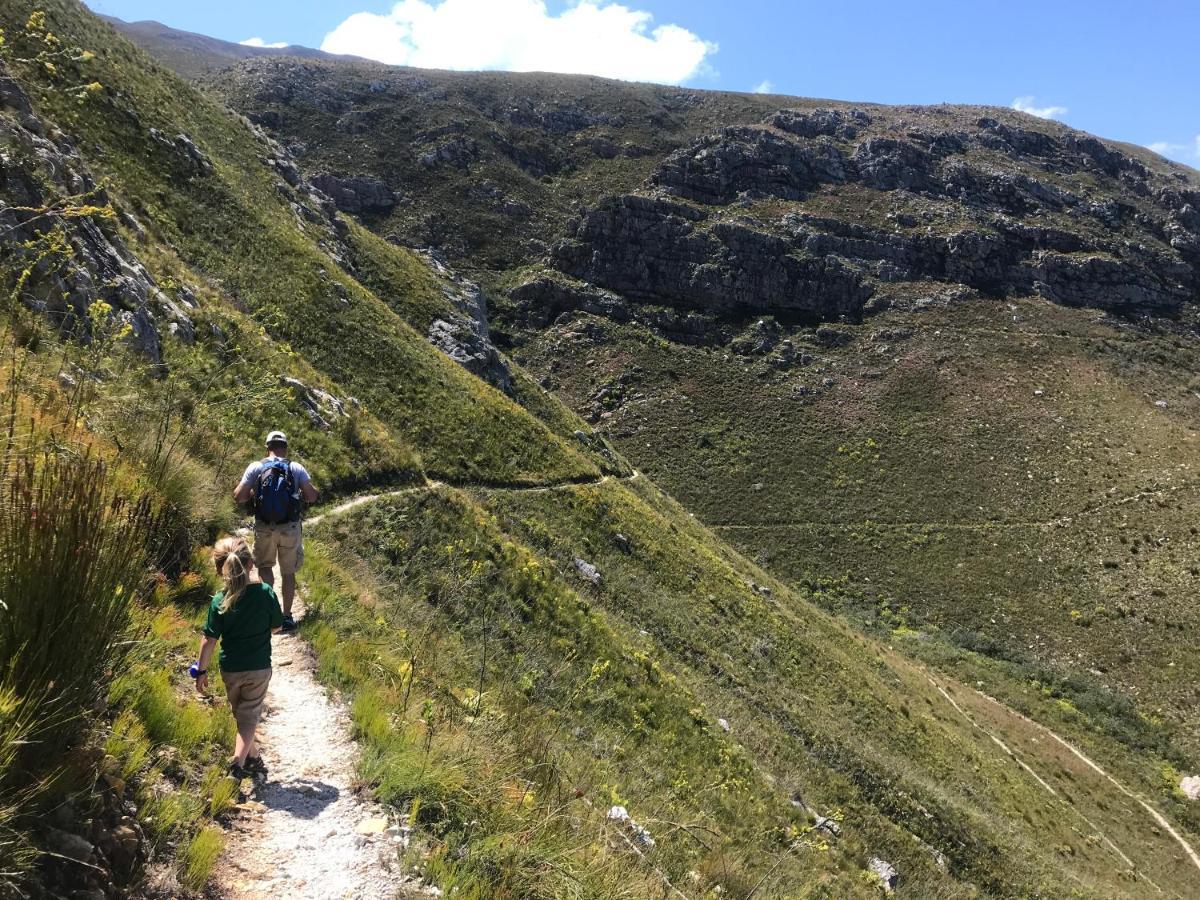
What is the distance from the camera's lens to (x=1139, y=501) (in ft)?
172

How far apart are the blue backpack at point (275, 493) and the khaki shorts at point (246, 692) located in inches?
127

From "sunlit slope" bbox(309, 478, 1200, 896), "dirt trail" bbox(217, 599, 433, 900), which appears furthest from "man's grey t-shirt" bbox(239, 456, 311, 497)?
"dirt trail" bbox(217, 599, 433, 900)

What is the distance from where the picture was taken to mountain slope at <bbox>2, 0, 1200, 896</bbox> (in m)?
6.19

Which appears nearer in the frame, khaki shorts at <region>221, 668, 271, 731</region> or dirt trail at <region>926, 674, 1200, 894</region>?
khaki shorts at <region>221, 668, 271, 731</region>

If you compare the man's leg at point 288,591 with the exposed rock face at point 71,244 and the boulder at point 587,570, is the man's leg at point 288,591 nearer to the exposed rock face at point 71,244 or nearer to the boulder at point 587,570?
the exposed rock face at point 71,244

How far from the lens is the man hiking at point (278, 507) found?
26.0 feet

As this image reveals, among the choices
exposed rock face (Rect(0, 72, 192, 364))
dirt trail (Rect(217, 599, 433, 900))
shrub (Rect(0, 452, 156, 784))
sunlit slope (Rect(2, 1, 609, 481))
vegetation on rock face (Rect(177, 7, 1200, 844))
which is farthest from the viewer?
vegetation on rock face (Rect(177, 7, 1200, 844))

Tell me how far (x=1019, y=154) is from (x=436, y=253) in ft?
363

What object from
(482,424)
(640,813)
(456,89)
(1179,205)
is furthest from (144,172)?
(1179,205)

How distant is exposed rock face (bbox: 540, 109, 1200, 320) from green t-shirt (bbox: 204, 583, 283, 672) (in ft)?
260

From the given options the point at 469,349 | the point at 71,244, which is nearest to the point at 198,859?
the point at 71,244

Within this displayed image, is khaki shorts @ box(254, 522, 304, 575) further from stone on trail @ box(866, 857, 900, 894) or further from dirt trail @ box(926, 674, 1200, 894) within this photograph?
dirt trail @ box(926, 674, 1200, 894)

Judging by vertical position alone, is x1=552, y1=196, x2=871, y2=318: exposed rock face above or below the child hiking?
above

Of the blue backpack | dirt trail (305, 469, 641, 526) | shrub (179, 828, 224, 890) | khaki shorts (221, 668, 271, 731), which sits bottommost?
dirt trail (305, 469, 641, 526)
